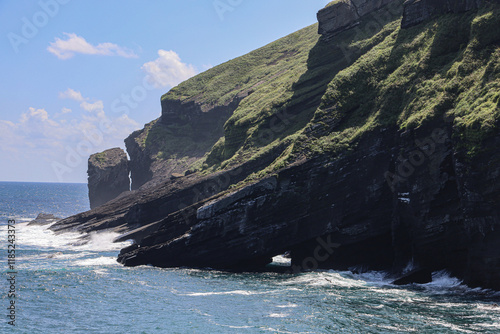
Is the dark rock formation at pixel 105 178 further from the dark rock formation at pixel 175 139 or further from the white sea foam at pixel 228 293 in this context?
the white sea foam at pixel 228 293

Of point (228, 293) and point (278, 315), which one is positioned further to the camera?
point (228, 293)

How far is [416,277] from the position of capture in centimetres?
4088

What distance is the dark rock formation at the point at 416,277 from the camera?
40688mm

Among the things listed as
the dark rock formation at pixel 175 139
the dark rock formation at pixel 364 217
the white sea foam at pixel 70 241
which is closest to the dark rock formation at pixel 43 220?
the white sea foam at pixel 70 241

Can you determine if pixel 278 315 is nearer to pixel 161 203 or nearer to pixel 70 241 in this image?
pixel 161 203

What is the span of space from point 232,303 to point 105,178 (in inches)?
4142

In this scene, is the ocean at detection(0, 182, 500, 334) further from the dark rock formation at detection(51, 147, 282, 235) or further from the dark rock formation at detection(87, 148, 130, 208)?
the dark rock formation at detection(87, 148, 130, 208)

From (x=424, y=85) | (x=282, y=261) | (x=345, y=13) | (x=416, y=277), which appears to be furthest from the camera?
(x=345, y=13)

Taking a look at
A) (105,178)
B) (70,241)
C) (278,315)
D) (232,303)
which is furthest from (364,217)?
(105,178)

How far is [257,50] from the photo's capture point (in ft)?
Result: 497

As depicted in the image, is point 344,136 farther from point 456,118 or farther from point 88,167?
point 88,167

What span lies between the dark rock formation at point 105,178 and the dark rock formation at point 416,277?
106m

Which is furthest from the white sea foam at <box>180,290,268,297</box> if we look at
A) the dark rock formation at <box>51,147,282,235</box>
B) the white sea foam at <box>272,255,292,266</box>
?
the dark rock formation at <box>51,147,282,235</box>

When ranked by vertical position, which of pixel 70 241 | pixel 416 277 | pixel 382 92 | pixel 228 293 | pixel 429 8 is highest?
pixel 429 8
